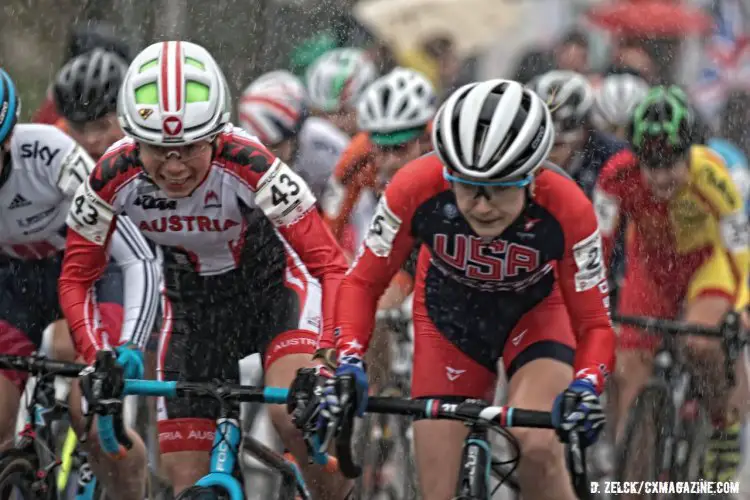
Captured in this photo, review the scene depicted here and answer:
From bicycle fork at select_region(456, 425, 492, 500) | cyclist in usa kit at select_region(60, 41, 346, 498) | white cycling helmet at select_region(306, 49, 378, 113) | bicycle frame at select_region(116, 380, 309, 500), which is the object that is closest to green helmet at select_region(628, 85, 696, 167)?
cyclist in usa kit at select_region(60, 41, 346, 498)

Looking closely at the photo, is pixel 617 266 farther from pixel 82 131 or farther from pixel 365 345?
pixel 365 345

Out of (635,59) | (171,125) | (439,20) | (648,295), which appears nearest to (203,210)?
(171,125)

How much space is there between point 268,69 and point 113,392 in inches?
441

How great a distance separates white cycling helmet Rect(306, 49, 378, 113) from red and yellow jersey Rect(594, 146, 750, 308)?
3.53 meters

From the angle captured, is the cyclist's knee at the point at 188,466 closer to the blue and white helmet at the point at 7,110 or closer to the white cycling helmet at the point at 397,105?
the blue and white helmet at the point at 7,110

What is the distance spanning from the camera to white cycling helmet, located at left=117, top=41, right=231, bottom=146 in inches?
248

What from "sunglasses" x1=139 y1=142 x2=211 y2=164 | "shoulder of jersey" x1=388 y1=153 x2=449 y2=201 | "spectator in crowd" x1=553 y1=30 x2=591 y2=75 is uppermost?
"spectator in crowd" x1=553 y1=30 x2=591 y2=75

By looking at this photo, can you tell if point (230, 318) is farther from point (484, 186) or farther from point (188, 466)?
point (484, 186)

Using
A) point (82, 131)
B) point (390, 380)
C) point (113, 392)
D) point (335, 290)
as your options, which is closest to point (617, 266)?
point (390, 380)

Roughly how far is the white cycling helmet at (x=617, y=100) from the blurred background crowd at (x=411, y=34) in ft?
5.77

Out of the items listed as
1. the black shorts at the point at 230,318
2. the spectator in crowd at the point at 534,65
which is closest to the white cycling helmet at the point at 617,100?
the spectator in crowd at the point at 534,65

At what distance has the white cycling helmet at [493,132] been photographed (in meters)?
5.90

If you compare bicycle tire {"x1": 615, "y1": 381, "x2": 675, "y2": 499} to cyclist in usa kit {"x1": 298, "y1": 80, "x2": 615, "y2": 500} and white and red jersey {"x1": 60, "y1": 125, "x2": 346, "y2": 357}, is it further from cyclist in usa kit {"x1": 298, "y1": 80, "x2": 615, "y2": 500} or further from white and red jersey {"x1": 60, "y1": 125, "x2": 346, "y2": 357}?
white and red jersey {"x1": 60, "y1": 125, "x2": 346, "y2": 357}

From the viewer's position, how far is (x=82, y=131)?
8.72m
